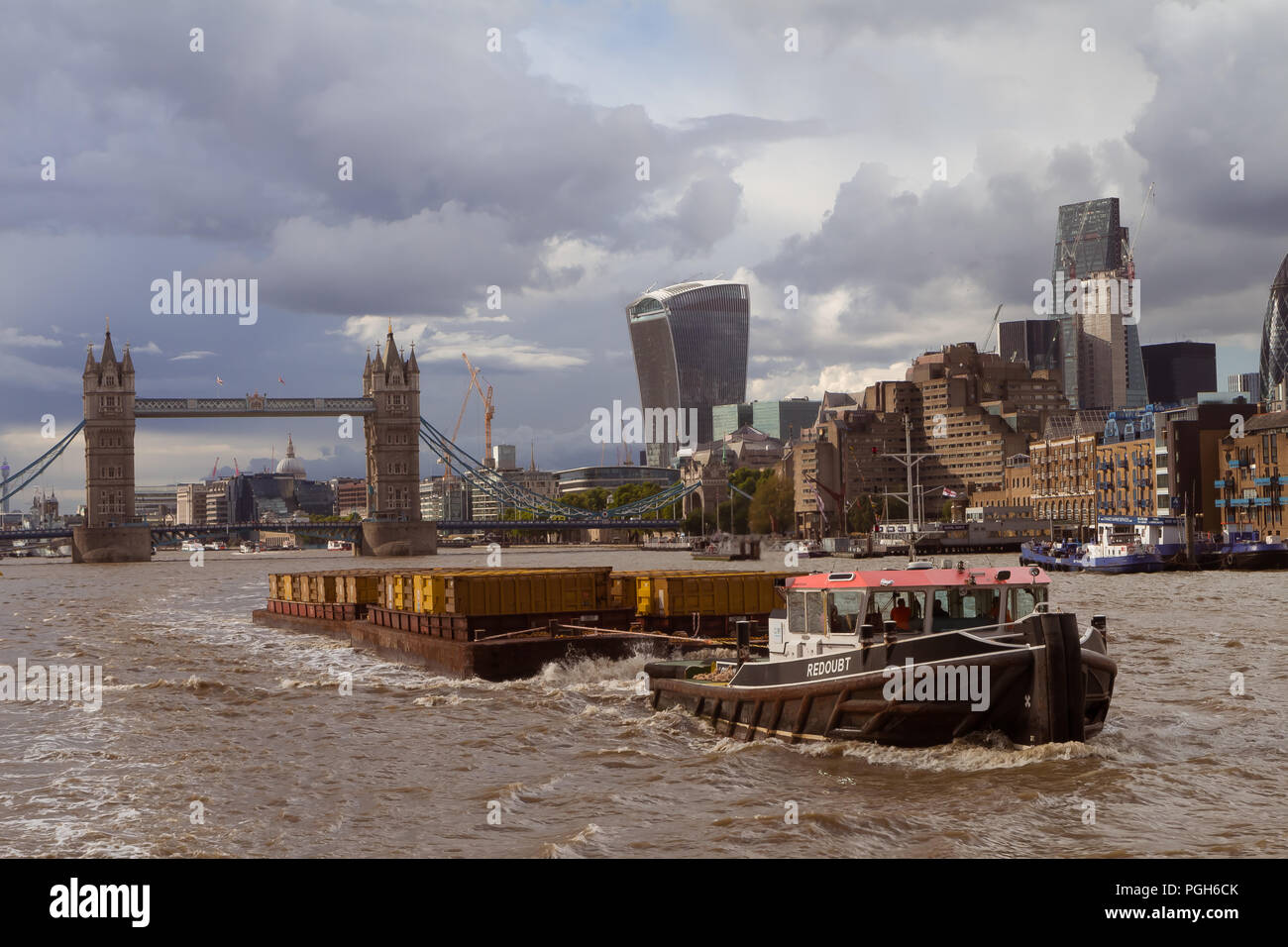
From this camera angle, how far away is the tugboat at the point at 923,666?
62.7 feet

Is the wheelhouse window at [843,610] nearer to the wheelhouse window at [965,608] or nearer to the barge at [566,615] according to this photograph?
the wheelhouse window at [965,608]

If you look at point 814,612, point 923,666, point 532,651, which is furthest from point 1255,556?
point 923,666

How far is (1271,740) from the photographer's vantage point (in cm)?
2217

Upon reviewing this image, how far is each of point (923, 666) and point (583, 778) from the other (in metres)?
5.89

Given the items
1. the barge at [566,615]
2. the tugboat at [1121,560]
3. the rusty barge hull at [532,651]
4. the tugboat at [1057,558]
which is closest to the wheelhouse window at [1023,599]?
the barge at [566,615]

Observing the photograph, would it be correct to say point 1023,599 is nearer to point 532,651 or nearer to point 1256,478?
point 532,651

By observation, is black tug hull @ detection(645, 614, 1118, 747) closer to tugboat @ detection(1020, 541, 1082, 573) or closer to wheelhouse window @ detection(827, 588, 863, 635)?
wheelhouse window @ detection(827, 588, 863, 635)

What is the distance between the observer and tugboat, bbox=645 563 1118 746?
19.1 m

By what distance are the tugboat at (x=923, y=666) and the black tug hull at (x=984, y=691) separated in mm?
20

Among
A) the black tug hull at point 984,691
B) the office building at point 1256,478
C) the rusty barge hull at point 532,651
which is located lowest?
the rusty barge hull at point 532,651

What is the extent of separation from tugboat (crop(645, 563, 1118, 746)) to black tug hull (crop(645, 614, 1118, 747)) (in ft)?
0.06

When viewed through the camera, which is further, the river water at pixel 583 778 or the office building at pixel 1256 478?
the office building at pixel 1256 478
